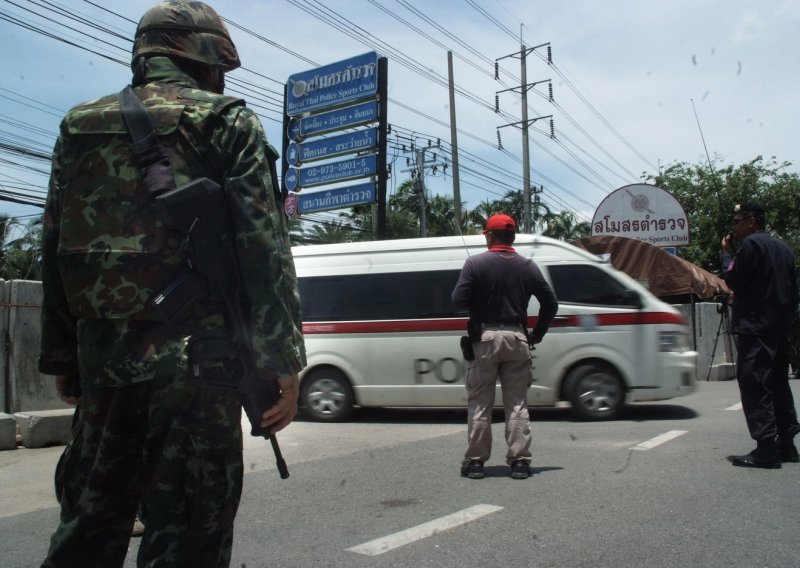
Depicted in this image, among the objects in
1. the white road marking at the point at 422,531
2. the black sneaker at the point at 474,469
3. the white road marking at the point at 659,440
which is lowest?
the white road marking at the point at 422,531

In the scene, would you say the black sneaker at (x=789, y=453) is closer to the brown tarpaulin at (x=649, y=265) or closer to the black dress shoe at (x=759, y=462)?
the black dress shoe at (x=759, y=462)

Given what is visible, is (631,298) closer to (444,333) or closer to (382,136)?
(444,333)

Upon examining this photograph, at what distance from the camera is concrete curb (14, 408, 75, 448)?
6.61 metres

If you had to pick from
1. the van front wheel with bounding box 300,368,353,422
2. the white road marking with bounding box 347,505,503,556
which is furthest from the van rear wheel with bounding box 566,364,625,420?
the white road marking with bounding box 347,505,503,556

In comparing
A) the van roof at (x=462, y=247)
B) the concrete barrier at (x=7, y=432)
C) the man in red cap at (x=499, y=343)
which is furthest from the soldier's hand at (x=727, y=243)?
the concrete barrier at (x=7, y=432)

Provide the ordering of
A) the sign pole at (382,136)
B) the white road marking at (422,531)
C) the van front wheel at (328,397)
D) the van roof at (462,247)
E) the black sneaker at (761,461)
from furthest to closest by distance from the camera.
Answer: the sign pole at (382,136) < the van front wheel at (328,397) < the van roof at (462,247) < the black sneaker at (761,461) < the white road marking at (422,531)

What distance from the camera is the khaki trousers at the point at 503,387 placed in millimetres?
5039

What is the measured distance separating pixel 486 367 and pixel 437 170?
120 feet

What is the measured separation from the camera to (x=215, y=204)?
1987 mm

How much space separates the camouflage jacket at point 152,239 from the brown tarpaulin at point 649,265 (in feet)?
44.7

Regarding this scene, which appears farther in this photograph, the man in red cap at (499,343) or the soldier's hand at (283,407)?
the man in red cap at (499,343)

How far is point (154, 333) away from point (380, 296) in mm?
7226

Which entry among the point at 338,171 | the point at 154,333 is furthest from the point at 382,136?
the point at 154,333

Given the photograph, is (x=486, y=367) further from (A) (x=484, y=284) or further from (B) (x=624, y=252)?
(B) (x=624, y=252)
